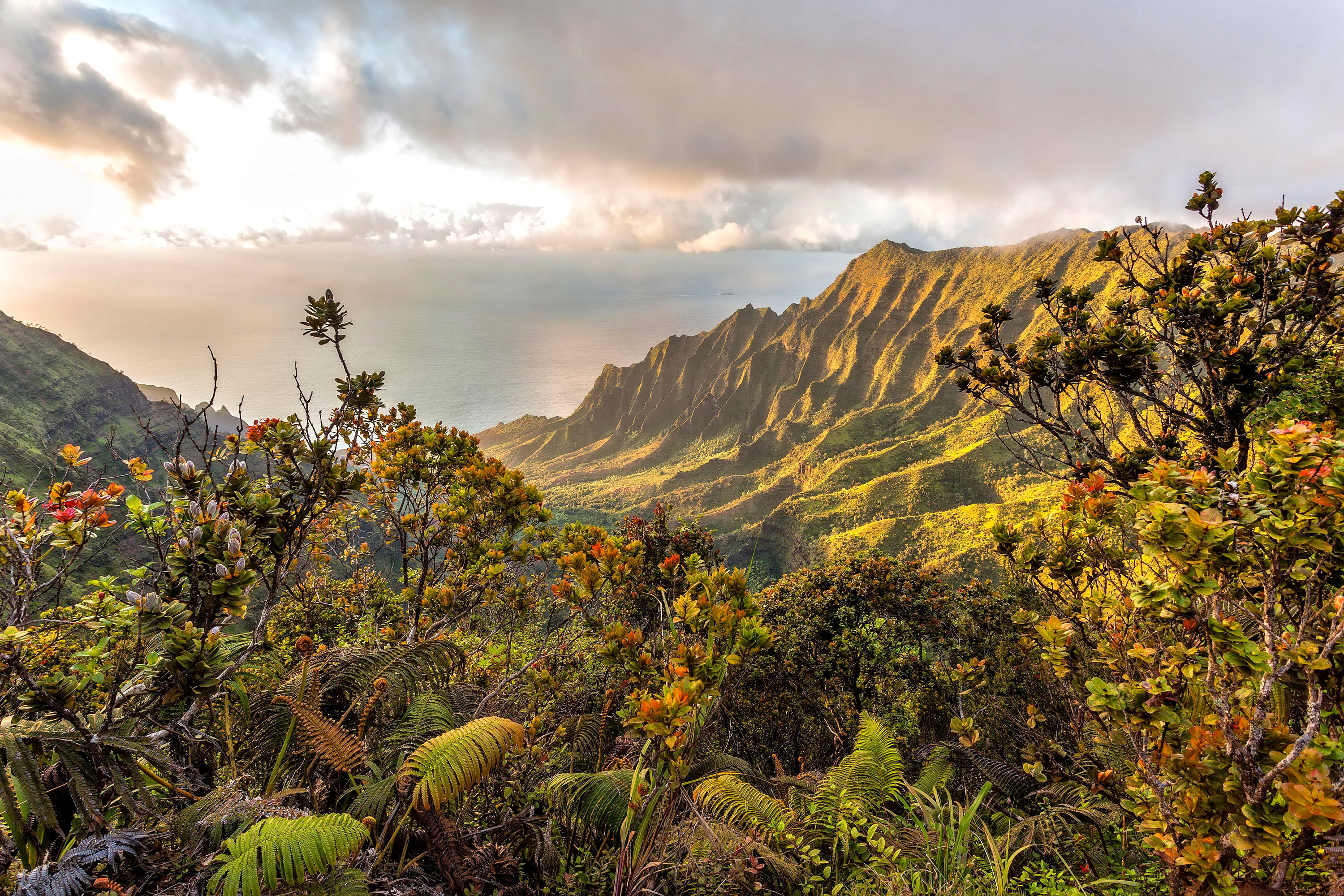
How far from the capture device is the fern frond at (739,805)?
337 centimetres

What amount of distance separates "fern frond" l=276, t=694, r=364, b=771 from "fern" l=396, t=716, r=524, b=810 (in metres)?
0.38

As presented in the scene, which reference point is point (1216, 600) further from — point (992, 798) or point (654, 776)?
point (992, 798)

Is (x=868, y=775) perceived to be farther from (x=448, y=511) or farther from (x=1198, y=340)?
(x=448, y=511)

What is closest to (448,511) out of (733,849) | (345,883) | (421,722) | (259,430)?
(259,430)

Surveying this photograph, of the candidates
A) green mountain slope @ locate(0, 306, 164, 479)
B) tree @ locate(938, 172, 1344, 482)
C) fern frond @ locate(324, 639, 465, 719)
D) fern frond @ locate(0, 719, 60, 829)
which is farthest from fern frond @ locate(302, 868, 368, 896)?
green mountain slope @ locate(0, 306, 164, 479)

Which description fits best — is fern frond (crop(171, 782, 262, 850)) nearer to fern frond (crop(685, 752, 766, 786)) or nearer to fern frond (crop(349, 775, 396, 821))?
fern frond (crop(349, 775, 396, 821))

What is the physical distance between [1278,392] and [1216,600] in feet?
7.92

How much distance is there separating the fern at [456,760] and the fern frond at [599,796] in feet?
2.44

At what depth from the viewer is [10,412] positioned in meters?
33.7

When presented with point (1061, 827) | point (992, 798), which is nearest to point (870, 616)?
point (992, 798)

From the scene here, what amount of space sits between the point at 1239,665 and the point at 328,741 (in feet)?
12.6

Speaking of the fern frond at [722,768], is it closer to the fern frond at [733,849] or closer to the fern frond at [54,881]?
the fern frond at [733,849]

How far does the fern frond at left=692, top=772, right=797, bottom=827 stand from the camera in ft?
11.1

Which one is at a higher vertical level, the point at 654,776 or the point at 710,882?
the point at 654,776
